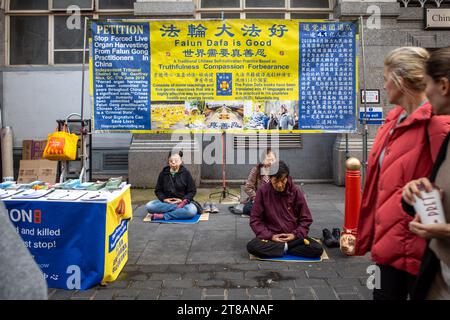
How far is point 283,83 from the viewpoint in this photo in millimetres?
A: 6125

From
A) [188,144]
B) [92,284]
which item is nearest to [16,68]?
[188,144]

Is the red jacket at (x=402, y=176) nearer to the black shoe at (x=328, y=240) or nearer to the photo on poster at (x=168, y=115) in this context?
the black shoe at (x=328, y=240)

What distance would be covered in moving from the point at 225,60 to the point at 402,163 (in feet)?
13.4

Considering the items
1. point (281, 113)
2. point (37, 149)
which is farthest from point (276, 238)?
point (37, 149)

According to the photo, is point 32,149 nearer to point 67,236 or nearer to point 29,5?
point 29,5

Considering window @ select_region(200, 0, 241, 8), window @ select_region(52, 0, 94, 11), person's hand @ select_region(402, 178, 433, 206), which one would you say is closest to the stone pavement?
person's hand @ select_region(402, 178, 433, 206)

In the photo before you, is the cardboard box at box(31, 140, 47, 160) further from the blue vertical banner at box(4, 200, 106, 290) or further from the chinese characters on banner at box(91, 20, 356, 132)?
the blue vertical banner at box(4, 200, 106, 290)

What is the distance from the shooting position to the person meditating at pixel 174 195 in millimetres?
6840

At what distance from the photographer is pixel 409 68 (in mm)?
2402

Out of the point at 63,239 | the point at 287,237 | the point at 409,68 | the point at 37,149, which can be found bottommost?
the point at 287,237

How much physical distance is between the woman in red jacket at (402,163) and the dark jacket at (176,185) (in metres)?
4.77

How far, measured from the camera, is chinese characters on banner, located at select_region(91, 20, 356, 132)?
6.05m
